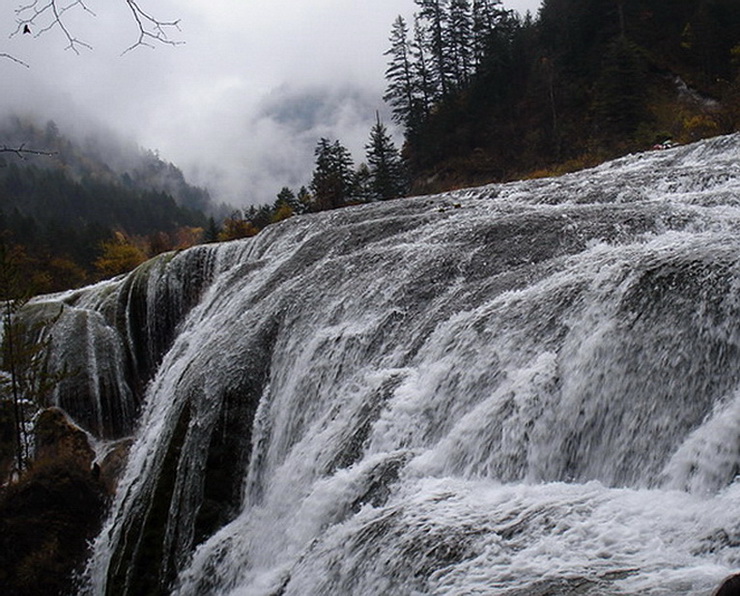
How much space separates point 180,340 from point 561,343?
11.4 metres

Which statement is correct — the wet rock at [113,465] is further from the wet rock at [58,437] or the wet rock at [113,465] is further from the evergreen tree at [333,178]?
the evergreen tree at [333,178]

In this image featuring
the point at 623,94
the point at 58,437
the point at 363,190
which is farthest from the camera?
the point at 363,190

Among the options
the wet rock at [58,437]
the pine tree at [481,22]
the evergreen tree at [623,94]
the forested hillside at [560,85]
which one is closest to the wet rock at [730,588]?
the wet rock at [58,437]

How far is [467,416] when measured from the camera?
257 inches

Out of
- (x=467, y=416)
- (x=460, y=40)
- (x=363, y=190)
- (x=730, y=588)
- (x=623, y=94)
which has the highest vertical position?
(x=460, y=40)

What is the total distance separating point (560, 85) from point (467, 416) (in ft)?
144

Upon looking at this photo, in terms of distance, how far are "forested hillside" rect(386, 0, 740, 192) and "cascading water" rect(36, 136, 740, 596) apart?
878 inches

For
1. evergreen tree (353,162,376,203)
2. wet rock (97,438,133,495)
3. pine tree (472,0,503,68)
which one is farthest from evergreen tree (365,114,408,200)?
wet rock (97,438,133,495)

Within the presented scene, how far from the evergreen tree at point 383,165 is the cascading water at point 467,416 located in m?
31.4

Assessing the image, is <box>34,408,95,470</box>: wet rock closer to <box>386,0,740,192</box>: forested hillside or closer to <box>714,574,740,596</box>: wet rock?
<box>714,574,740,596</box>: wet rock

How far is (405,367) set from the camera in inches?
322

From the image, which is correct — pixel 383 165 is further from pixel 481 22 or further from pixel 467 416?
pixel 467 416

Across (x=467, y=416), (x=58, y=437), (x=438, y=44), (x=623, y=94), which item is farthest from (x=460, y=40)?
(x=467, y=416)

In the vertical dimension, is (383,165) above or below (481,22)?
below
